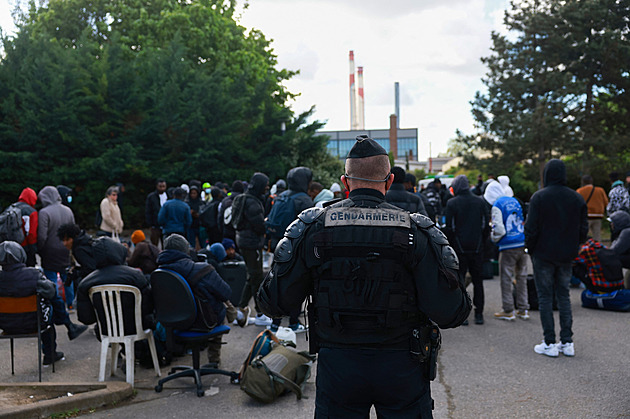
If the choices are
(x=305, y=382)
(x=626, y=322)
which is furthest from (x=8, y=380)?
(x=626, y=322)

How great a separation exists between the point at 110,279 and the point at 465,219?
15.1 ft

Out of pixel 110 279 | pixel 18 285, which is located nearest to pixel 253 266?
pixel 110 279

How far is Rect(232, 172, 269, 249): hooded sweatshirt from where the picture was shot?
765 centimetres

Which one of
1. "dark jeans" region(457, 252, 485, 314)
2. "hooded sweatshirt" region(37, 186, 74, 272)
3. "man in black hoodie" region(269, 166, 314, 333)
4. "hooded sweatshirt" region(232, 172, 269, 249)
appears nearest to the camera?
"man in black hoodie" region(269, 166, 314, 333)

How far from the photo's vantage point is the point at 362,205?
9.24 ft

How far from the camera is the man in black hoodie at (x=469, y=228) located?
7.72 m

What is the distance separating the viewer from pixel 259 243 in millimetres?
7730

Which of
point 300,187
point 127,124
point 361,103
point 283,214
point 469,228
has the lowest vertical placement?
point 469,228

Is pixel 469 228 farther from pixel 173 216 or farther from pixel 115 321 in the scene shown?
pixel 173 216

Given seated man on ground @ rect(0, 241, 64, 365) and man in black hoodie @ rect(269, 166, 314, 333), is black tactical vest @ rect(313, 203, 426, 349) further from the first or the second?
man in black hoodie @ rect(269, 166, 314, 333)

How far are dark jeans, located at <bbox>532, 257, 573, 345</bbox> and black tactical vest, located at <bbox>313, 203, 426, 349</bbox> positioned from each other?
3.89m

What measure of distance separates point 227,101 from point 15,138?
7.53m

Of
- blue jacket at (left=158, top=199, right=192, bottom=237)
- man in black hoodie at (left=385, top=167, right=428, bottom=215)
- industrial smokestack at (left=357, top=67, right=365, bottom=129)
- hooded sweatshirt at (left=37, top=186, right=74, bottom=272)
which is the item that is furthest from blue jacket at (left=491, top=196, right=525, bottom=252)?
industrial smokestack at (left=357, top=67, right=365, bottom=129)

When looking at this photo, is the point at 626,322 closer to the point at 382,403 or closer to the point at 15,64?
the point at 382,403
